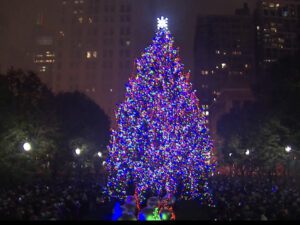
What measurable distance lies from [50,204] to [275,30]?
133140 mm

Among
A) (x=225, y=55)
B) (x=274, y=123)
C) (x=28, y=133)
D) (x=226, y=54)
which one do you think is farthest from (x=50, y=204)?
(x=225, y=55)

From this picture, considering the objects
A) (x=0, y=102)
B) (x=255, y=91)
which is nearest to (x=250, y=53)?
(x=255, y=91)

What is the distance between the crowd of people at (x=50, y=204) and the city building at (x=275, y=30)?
4775 inches

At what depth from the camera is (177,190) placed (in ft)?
90.4

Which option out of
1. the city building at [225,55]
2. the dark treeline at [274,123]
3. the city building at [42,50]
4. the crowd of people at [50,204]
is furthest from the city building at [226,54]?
the crowd of people at [50,204]

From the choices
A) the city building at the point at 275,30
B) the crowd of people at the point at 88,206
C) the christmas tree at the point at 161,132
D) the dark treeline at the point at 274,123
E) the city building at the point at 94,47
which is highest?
the city building at the point at 275,30

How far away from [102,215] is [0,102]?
11.4 m

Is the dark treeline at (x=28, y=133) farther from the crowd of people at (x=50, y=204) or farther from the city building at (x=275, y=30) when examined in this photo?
the city building at (x=275, y=30)

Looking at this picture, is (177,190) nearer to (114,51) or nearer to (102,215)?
(102,215)

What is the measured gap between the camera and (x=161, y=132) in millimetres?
26953

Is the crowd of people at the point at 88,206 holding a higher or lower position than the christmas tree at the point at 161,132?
lower

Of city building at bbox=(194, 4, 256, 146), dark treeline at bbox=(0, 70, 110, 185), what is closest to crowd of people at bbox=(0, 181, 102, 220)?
dark treeline at bbox=(0, 70, 110, 185)

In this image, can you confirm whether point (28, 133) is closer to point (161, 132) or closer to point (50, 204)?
point (161, 132)

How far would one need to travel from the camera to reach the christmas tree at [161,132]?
87.9ft
